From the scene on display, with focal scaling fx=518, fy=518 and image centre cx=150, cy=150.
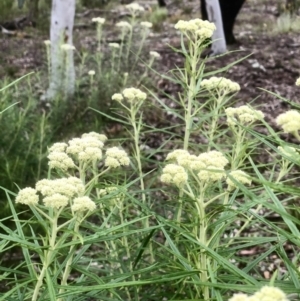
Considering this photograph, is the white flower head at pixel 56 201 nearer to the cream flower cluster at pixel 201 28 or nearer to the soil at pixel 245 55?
the cream flower cluster at pixel 201 28

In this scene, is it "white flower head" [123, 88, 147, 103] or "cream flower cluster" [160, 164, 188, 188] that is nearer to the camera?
"cream flower cluster" [160, 164, 188, 188]

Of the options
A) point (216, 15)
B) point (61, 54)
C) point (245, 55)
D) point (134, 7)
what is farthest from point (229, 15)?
point (61, 54)

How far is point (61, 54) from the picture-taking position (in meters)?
4.33

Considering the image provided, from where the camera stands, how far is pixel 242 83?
5355mm

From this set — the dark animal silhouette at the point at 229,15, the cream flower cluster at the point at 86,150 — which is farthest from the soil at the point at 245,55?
the cream flower cluster at the point at 86,150

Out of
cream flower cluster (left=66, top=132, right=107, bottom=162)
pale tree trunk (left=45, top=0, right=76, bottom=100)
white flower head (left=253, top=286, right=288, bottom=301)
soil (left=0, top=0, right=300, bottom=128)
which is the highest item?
white flower head (left=253, top=286, right=288, bottom=301)

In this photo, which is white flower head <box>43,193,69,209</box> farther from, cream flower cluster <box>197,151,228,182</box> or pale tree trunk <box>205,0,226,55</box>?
pale tree trunk <box>205,0,226,55</box>

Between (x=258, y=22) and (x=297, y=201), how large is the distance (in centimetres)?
675

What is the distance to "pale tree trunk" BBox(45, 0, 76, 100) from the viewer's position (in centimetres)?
427

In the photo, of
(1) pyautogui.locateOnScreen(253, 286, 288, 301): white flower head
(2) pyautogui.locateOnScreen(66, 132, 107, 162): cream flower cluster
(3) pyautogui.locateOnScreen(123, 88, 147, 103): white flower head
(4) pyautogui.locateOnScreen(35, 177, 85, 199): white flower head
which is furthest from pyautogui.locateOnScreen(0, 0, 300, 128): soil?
(1) pyautogui.locateOnScreen(253, 286, 288, 301): white flower head

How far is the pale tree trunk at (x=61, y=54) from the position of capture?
14.0 feet

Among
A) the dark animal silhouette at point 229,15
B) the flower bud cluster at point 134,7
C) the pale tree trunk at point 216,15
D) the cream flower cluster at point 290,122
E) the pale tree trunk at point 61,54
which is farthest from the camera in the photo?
the dark animal silhouette at point 229,15

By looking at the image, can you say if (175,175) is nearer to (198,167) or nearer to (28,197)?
(198,167)

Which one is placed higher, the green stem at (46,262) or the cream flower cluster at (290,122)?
the cream flower cluster at (290,122)
